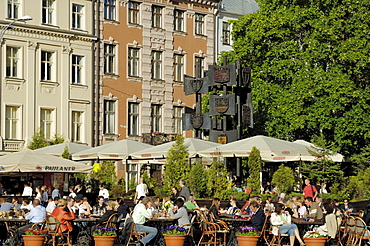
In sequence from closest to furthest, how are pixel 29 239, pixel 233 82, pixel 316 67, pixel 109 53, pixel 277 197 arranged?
pixel 29 239
pixel 277 197
pixel 233 82
pixel 316 67
pixel 109 53

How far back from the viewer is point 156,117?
50969mm

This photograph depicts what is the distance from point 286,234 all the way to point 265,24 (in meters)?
25.1

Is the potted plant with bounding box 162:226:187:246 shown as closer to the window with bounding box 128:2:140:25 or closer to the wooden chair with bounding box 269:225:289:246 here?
the wooden chair with bounding box 269:225:289:246

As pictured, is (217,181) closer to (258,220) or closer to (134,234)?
(258,220)

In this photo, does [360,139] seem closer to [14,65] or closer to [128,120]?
[128,120]

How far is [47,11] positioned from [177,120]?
439 inches

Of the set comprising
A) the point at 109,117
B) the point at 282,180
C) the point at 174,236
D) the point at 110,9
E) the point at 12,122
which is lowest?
the point at 174,236

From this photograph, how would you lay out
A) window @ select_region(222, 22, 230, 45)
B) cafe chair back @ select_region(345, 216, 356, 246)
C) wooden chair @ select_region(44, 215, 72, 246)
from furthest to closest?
window @ select_region(222, 22, 230, 45)
cafe chair back @ select_region(345, 216, 356, 246)
wooden chair @ select_region(44, 215, 72, 246)

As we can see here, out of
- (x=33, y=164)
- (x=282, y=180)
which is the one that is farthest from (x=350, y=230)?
(x=282, y=180)

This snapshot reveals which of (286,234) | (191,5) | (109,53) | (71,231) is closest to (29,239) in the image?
(71,231)

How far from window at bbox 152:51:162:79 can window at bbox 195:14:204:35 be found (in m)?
3.53

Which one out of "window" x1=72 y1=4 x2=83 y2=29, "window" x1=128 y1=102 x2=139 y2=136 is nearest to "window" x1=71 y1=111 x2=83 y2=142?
"window" x1=128 y1=102 x2=139 y2=136

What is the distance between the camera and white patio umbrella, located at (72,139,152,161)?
36.1m

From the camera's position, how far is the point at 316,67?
143ft
